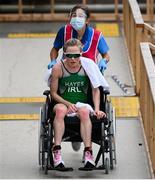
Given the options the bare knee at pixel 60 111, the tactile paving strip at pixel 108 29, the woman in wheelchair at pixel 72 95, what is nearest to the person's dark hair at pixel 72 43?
the woman in wheelchair at pixel 72 95

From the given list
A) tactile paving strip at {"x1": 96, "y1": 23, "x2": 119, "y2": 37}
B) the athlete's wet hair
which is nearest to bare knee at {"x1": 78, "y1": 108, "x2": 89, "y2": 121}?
the athlete's wet hair

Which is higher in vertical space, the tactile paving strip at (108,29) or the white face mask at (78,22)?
the white face mask at (78,22)

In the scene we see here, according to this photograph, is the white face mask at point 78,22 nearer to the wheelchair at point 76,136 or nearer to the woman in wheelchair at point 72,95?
the woman in wheelchair at point 72,95

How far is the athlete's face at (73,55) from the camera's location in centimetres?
1083

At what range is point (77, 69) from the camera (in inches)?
434

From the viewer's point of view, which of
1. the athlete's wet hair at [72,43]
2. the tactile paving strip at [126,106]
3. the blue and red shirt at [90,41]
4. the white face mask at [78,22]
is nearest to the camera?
the athlete's wet hair at [72,43]

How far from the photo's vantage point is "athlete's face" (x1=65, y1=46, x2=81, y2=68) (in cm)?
1083

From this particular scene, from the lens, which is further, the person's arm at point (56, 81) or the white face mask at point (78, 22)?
the white face mask at point (78, 22)

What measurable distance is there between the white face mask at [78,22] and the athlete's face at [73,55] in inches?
26.2

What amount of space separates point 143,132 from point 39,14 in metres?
8.59

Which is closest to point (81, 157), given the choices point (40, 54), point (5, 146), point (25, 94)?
point (5, 146)

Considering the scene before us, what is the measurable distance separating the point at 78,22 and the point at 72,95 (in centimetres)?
93

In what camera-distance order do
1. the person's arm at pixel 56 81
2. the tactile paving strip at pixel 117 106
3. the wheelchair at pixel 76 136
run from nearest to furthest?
the wheelchair at pixel 76 136, the person's arm at pixel 56 81, the tactile paving strip at pixel 117 106

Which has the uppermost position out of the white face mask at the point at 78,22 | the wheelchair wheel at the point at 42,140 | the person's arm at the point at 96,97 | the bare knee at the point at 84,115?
the white face mask at the point at 78,22
